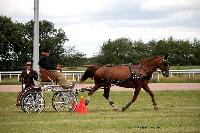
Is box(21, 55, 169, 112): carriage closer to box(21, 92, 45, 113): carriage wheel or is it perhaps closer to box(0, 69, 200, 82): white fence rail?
box(21, 92, 45, 113): carriage wheel

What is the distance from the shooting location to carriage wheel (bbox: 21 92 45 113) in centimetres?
1892

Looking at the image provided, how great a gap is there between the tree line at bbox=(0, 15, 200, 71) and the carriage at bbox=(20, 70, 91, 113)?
4360cm

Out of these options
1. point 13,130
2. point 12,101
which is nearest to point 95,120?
point 13,130

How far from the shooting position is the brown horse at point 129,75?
19.9 meters

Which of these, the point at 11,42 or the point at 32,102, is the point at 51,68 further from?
the point at 11,42

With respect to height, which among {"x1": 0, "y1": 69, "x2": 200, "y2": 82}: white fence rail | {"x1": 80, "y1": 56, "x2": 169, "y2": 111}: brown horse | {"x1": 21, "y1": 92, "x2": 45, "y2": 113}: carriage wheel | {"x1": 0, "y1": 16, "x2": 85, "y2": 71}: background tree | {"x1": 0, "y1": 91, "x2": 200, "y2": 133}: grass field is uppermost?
{"x1": 0, "y1": 16, "x2": 85, "y2": 71}: background tree

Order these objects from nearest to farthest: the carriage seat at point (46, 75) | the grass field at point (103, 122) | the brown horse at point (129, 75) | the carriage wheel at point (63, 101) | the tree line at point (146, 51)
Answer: the grass field at point (103, 122) → the carriage seat at point (46, 75) → the carriage wheel at point (63, 101) → the brown horse at point (129, 75) → the tree line at point (146, 51)

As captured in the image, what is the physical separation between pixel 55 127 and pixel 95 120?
182cm

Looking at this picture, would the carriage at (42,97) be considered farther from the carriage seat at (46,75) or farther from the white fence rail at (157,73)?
the white fence rail at (157,73)

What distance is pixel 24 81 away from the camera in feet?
69.6

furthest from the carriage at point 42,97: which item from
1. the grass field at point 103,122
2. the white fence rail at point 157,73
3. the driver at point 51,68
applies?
the white fence rail at point 157,73

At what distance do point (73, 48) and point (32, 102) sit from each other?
203 feet

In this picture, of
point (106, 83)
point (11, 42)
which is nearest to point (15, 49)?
point (11, 42)

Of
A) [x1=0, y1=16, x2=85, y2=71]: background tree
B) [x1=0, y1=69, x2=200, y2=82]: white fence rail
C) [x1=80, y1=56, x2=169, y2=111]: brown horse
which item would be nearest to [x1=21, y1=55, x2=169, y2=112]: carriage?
[x1=80, y1=56, x2=169, y2=111]: brown horse
